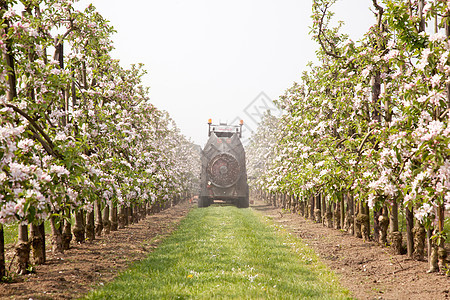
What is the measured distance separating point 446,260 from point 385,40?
5771 mm

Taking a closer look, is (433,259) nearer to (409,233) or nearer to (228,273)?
(409,233)

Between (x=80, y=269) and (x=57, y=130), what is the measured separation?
140 inches

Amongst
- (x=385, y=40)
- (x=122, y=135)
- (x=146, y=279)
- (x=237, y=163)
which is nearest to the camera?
(x=146, y=279)

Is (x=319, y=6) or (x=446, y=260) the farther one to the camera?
(x=319, y=6)

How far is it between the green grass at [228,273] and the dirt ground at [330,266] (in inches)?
19.5

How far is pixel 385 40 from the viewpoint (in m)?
10.5

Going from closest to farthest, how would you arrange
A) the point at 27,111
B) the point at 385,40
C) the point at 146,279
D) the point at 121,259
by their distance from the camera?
the point at 27,111
the point at 146,279
the point at 385,40
the point at 121,259

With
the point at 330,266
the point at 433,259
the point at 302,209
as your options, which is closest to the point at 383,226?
the point at 330,266

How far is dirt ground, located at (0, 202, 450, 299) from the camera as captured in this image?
7688 mm

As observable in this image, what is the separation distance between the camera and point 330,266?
10.5m

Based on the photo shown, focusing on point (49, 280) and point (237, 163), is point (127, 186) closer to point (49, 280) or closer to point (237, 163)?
point (49, 280)

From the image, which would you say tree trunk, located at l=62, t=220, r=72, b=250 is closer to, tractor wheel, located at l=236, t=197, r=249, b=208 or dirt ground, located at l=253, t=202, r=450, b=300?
dirt ground, located at l=253, t=202, r=450, b=300

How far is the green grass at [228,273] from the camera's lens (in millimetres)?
7578

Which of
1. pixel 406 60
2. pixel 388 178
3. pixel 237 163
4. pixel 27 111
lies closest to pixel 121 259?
pixel 27 111
